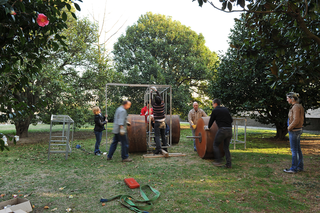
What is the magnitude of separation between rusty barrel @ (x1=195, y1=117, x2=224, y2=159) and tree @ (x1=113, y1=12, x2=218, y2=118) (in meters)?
12.8

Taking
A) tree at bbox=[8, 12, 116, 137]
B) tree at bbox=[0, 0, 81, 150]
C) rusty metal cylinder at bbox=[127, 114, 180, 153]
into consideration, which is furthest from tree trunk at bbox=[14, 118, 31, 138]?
tree at bbox=[0, 0, 81, 150]

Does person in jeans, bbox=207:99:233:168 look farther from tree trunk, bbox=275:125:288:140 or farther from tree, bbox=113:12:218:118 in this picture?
tree, bbox=113:12:218:118

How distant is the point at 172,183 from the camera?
199 inches

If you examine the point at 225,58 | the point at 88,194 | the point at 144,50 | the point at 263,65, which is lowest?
the point at 88,194

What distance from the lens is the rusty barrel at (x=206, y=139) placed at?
6.95 metres

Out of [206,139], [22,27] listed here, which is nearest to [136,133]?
[206,139]

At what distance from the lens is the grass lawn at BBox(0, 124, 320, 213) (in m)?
3.91

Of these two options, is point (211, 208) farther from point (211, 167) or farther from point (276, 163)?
point (276, 163)

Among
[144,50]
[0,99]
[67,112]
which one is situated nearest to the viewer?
[0,99]

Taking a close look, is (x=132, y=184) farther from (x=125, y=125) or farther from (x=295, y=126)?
(x=295, y=126)

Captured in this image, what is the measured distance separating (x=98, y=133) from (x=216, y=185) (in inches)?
204

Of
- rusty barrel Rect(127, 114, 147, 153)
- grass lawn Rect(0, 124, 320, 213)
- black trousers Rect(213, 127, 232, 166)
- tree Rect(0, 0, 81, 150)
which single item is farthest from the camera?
rusty barrel Rect(127, 114, 147, 153)

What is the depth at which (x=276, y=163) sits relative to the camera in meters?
6.95

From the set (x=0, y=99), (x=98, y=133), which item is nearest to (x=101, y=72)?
(x=98, y=133)
